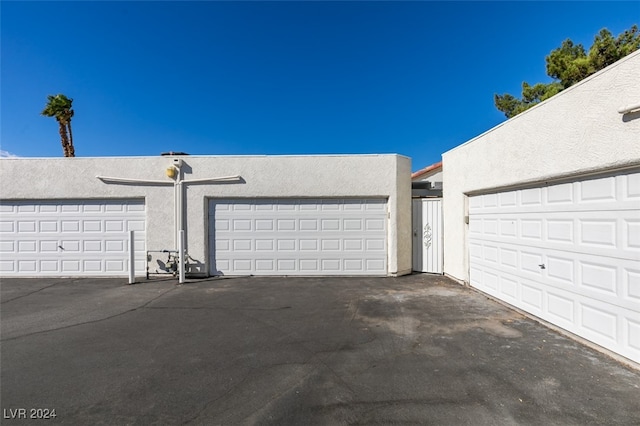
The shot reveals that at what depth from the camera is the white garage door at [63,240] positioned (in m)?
9.04

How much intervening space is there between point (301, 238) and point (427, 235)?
4.05 m

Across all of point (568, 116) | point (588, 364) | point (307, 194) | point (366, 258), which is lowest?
point (588, 364)

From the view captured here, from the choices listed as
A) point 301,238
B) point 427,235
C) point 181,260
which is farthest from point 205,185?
point 427,235

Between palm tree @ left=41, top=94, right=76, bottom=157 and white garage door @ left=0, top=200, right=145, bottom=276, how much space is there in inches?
441

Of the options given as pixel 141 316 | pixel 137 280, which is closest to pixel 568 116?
pixel 141 316

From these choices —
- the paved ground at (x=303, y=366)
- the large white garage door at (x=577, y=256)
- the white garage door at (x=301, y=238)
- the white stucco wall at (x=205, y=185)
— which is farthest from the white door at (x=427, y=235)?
the paved ground at (x=303, y=366)

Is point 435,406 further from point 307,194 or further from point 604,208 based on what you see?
point 307,194

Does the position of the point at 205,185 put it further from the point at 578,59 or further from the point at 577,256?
the point at 578,59

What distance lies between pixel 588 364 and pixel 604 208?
6.75 feet

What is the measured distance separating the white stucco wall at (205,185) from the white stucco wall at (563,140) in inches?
79.4

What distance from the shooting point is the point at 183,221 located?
9.05m

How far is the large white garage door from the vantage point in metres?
3.63

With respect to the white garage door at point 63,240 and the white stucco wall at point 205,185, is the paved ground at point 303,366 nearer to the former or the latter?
the white garage door at point 63,240

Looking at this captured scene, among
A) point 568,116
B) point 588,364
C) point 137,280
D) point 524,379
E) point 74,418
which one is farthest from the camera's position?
point 137,280
